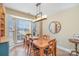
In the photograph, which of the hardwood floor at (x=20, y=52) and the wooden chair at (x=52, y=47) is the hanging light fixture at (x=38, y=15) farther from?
the hardwood floor at (x=20, y=52)

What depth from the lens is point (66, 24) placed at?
2.35 meters

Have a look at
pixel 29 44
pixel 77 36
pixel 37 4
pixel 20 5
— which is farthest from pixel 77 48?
pixel 20 5

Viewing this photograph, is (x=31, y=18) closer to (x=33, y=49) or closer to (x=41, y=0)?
(x=41, y=0)

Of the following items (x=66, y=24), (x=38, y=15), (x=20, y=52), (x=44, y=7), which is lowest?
(x=20, y=52)

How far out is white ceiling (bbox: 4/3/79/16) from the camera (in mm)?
2326

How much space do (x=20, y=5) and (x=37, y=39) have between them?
650mm

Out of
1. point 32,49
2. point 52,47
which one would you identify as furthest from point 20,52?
point 52,47

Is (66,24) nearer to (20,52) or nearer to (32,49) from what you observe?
(32,49)

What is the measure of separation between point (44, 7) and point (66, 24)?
477mm

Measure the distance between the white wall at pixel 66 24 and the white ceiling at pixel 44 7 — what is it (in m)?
0.07

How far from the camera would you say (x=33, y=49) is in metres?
2.33

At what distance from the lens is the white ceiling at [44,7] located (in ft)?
7.63

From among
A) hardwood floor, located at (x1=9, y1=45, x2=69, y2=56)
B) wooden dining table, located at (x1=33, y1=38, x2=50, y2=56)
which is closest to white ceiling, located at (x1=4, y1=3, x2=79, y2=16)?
wooden dining table, located at (x1=33, y1=38, x2=50, y2=56)

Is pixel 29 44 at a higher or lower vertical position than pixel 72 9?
lower
